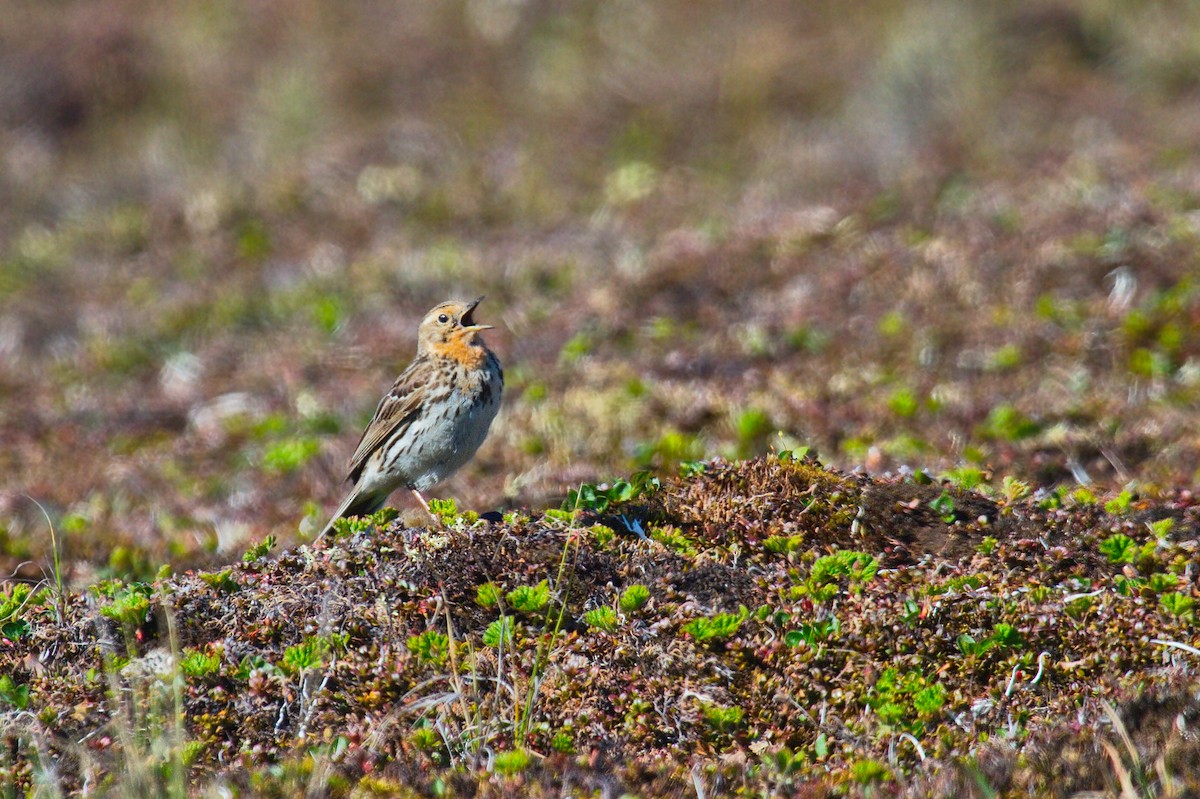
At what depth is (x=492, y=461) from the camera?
11031 millimetres

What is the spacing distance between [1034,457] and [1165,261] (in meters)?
4.12

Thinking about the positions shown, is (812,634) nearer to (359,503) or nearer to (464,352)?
(464,352)

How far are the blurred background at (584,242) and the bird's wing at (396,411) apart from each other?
2.10 ft

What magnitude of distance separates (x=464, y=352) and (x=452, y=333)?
0.53 feet

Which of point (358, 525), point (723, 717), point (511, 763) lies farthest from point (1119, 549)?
point (358, 525)

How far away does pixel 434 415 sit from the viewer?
27.5 feet

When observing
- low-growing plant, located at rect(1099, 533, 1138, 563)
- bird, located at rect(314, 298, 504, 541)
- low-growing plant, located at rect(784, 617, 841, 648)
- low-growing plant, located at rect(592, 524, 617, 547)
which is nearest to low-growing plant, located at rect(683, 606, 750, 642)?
low-growing plant, located at rect(784, 617, 841, 648)

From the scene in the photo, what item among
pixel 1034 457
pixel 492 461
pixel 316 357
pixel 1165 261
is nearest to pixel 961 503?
pixel 1034 457

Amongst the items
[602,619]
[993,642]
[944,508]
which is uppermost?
[602,619]

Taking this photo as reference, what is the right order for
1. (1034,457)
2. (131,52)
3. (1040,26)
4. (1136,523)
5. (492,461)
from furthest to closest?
1. (131,52)
2. (1040,26)
3. (492,461)
4. (1034,457)
5. (1136,523)

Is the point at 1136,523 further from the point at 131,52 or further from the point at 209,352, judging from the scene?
the point at 131,52

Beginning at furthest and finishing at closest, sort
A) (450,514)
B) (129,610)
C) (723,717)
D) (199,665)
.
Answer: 1. (450,514)
2. (129,610)
3. (199,665)
4. (723,717)

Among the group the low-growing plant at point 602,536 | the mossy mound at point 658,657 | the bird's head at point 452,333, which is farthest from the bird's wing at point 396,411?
the low-growing plant at point 602,536

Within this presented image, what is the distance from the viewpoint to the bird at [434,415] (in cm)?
837
